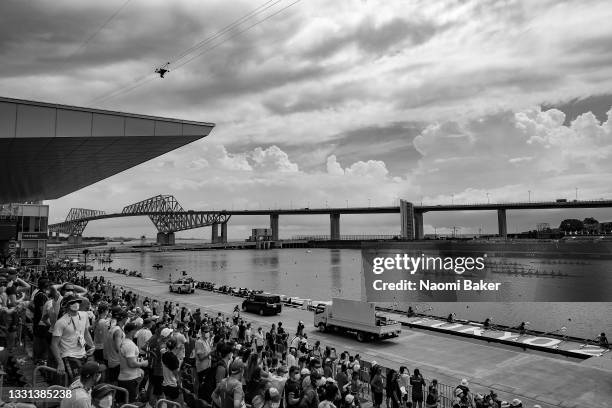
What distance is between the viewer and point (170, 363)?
657cm

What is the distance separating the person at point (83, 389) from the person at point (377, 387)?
9587 mm

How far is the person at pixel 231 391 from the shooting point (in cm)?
601

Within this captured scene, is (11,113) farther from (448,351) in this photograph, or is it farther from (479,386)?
(448,351)

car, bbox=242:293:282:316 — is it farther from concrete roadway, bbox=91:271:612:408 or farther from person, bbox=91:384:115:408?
person, bbox=91:384:115:408

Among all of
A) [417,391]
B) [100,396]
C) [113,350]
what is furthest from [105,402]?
[417,391]

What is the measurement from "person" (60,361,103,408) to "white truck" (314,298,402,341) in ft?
66.9

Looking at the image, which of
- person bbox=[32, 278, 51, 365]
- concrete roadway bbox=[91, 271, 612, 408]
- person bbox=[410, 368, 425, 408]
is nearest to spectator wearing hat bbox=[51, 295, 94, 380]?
person bbox=[32, 278, 51, 365]

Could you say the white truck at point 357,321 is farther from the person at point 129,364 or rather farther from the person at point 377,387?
the person at point 129,364

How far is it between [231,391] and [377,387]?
7.89 m

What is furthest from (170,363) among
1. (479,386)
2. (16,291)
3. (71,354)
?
(479,386)

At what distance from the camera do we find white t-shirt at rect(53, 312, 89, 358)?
7.07 meters

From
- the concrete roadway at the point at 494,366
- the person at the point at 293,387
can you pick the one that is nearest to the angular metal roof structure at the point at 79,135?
the person at the point at 293,387

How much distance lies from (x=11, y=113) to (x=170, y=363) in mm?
9305

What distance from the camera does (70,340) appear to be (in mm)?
7172
